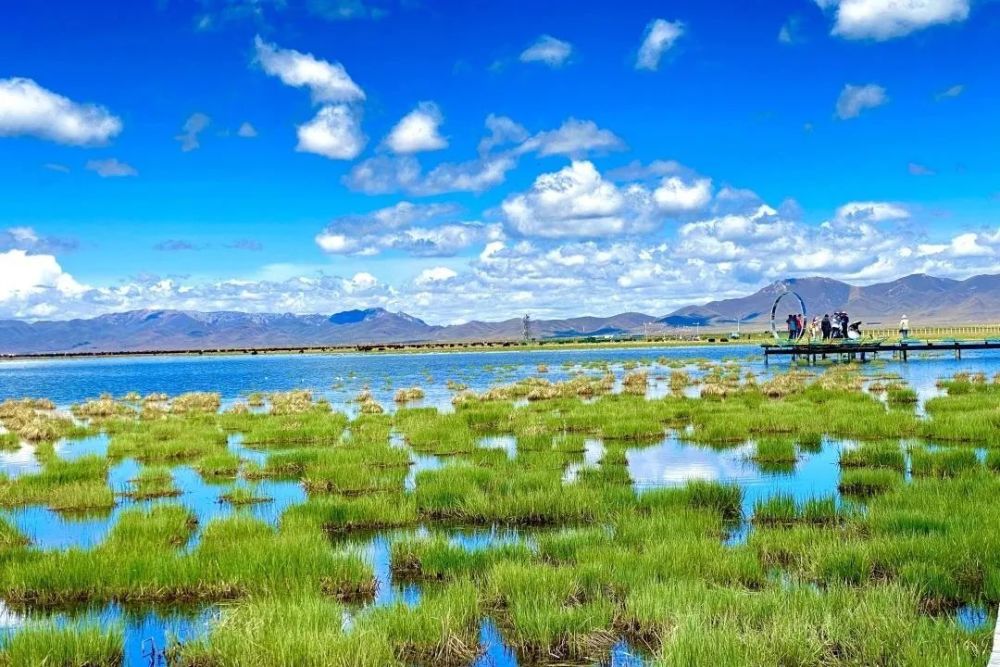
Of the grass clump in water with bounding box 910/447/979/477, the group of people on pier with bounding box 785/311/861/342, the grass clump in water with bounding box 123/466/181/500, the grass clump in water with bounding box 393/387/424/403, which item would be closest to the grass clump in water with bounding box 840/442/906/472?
the grass clump in water with bounding box 910/447/979/477

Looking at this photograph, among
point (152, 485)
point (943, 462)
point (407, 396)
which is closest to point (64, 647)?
point (152, 485)

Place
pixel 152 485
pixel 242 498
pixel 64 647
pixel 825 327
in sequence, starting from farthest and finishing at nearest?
pixel 825 327 → pixel 152 485 → pixel 242 498 → pixel 64 647

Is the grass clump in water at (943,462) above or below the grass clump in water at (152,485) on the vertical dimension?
above

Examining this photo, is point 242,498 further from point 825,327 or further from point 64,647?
point 825,327

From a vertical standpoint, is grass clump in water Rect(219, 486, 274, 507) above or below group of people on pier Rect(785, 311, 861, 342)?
below

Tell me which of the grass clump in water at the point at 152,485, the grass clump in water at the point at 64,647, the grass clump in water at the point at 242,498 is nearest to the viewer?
the grass clump in water at the point at 64,647

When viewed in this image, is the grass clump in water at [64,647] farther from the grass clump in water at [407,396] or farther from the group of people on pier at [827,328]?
the group of people on pier at [827,328]

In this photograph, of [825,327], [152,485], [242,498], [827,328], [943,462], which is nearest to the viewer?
[242,498]

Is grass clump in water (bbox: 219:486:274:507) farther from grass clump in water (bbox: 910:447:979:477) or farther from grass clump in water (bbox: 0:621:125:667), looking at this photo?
grass clump in water (bbox: 910:447:979:477)

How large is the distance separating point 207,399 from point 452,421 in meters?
21.1

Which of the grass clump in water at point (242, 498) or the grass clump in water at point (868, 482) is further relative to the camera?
the grass clump in water at point (242, 498)

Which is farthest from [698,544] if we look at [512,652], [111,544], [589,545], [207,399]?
[207,399]

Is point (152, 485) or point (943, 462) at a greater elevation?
point (943, 462)

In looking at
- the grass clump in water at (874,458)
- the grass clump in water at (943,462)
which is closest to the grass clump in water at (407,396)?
the grass clump in water at (874,458)
